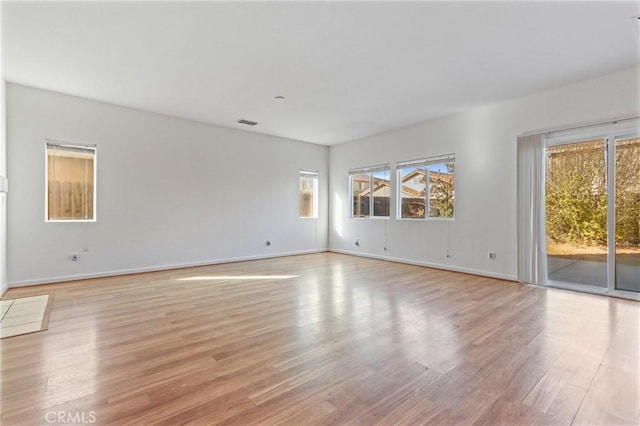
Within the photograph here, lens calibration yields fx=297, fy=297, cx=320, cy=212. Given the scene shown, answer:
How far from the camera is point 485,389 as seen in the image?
1.80m

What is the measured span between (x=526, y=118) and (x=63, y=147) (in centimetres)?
717

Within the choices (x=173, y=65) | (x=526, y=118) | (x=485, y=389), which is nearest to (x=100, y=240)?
(x=173, y=65)

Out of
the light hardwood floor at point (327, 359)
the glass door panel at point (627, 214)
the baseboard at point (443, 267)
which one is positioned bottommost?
the light hardwood floor at point (327, 359)

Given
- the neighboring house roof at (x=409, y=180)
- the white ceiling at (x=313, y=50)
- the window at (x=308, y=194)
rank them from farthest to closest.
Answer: the window at (x=308, y=194)
the neighboring house roof at (x=409, y=180)
the white ceiling at (x=313, y=50)

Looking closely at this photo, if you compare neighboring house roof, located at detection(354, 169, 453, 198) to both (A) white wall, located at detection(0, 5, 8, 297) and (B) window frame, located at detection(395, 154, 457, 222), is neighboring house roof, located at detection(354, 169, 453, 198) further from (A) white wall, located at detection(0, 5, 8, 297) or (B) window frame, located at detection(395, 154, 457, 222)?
(A) white wall, located at detection(0, 5, 8, 297)

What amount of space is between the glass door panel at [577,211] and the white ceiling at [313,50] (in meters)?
1.06

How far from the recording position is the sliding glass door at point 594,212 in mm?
3816

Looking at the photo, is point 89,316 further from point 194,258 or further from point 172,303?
point 194,258

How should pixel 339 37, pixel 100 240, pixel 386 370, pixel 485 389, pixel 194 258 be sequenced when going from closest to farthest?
pixel 485 389
pixel 386 370
pixel 339 37
pixel 100 240
pixel 194 258

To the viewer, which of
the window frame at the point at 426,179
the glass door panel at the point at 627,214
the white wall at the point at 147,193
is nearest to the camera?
the glass door panel at the point at 627,214

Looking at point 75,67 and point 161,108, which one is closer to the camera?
point 75,67

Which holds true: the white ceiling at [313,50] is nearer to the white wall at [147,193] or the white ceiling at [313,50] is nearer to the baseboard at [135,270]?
the white wall at [147,193]

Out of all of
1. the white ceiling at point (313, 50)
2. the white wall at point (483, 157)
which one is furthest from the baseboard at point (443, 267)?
the white ceiling at point (313, 50)

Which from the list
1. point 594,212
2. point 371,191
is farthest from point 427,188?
point 594,212
